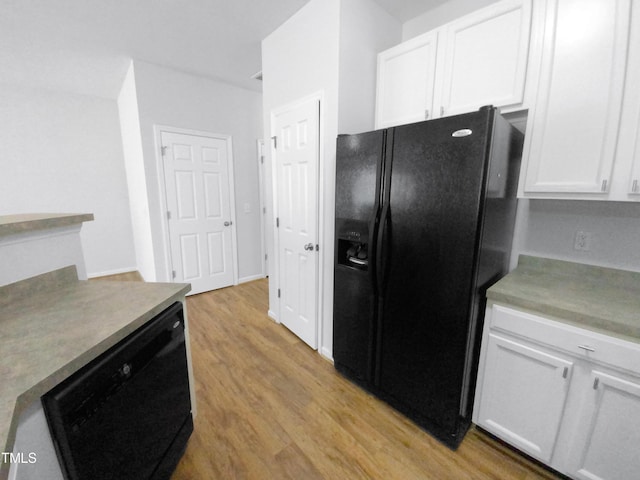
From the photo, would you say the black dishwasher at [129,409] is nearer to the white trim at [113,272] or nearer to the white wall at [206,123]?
the white wall at [206,123]

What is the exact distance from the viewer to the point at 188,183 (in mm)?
3332

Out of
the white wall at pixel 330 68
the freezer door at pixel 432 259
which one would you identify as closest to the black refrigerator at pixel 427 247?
the freezer door at pixel 432 259

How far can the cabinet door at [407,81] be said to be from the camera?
1693mm

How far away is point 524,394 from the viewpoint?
132 centimetres

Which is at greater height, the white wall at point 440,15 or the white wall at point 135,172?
the white wall at point 440,15

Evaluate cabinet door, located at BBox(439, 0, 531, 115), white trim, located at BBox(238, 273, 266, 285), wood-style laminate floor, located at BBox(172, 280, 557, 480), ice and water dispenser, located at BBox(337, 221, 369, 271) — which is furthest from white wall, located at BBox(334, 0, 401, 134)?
white trim, located at BBox(238, 273, 266, 285)

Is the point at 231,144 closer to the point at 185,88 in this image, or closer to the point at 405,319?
the point at 185,88

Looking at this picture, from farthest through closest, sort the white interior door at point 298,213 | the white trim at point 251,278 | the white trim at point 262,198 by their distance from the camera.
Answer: the white trim at point 251,278, the white trim at point 262,198, the white interior door at point 298,213

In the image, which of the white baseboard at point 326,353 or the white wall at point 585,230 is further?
the white baseboard at point 326,353

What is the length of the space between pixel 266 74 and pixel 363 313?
2.33 meters

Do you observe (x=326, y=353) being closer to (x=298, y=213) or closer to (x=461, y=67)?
(x=298, y=213)

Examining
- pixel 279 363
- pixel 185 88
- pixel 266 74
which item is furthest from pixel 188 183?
pixel 279 363

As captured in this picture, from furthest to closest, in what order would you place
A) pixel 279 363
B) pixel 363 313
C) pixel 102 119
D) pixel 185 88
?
1. pixel 102 119
2. pixel 185 88
3. pixel 279 363
4. pixel 363 313

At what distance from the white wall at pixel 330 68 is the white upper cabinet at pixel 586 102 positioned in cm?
105
